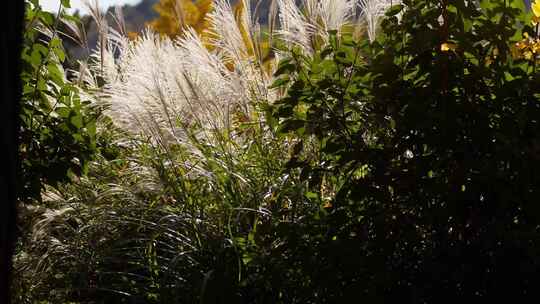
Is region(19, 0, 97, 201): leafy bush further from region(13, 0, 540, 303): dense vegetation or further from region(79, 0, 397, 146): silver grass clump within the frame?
region(79, 0, 397, 146): silver grass clump

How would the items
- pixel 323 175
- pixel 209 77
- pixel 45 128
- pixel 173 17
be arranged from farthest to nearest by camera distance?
1. pixel 173 17
2. pixel 209 77
3. pixel 45 128
4. pixel 323 175

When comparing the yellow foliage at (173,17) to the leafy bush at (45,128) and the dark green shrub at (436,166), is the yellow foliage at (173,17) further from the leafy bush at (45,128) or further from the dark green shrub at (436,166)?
the dark green shrub at (436,166)

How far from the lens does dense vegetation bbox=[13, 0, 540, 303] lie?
106 inches

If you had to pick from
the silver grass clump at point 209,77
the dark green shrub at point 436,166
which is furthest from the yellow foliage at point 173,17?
the dark green shrub at point 436,166

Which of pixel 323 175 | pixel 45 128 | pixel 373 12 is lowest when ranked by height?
pixel 323 175

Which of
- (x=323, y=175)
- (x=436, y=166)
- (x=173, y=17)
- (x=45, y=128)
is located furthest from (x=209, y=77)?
(x=173, y=17)

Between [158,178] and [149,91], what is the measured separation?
16.6 inches

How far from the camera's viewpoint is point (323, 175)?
308 centimetres

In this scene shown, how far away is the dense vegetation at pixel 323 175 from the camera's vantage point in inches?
106

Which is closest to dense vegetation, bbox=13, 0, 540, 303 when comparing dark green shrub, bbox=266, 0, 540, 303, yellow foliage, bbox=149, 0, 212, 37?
dark green shrub, bbox=266, 0, 540, 303

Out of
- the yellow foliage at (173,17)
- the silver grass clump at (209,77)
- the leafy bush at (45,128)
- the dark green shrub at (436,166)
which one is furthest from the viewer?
the yellow foliage at (173,17)

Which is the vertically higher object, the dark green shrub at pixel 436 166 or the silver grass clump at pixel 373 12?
the silver grass clump at pixel 373 12

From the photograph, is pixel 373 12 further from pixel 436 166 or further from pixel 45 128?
pixel 45 128

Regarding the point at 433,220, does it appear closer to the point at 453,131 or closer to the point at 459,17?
the point at 453,131
